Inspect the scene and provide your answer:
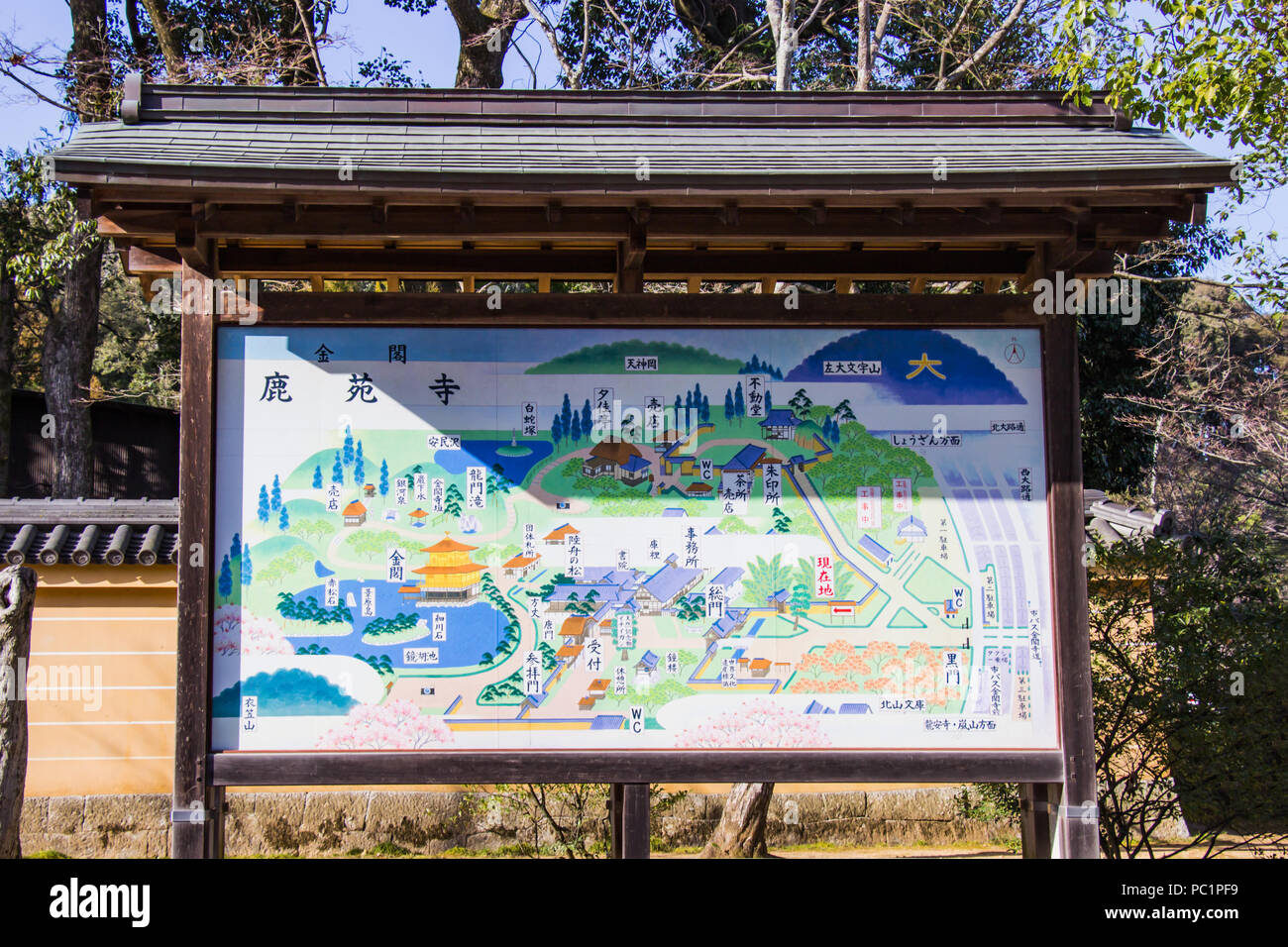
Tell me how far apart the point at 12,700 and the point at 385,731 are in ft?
6.15

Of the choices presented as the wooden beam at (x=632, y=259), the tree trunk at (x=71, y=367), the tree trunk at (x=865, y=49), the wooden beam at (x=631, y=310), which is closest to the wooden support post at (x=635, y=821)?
the wooden beam at (x=631, y=310)

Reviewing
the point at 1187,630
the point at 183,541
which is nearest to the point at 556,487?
the point at 183,541

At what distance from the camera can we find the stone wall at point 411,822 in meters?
7.90

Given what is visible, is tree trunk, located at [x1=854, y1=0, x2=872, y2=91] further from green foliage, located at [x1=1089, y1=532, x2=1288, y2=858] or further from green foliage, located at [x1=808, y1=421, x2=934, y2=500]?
green foliage, located at [x1=808, y1=421, x2=934, y2=500]

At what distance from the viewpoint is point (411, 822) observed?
8734mm

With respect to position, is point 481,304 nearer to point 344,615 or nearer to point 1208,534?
point 344,615

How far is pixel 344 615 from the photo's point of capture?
5258 mm

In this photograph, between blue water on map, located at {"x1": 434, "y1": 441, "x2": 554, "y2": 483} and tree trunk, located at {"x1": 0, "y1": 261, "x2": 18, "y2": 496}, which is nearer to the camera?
blue water on map, located at {"x1": 434, "y1": 441, "x2": 554, "y2": 483}

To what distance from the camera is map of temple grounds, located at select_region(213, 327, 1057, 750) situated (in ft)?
17.2

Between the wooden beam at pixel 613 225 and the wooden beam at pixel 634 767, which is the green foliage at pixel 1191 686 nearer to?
the wooden beam at pixel 634 767

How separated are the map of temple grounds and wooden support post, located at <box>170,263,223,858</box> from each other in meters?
0.09

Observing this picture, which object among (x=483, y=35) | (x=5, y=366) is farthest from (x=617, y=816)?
(x=5, y=366)

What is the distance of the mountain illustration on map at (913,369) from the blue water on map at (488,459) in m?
1.59

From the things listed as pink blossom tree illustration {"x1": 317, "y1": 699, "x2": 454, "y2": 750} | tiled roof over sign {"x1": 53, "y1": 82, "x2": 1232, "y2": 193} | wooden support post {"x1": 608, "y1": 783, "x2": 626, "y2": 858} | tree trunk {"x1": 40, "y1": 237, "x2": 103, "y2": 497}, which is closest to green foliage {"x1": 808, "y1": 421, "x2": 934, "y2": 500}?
tiled roof over sign {"x1": 53, "y1": 82, "x2": 1232, "y2": 193}
